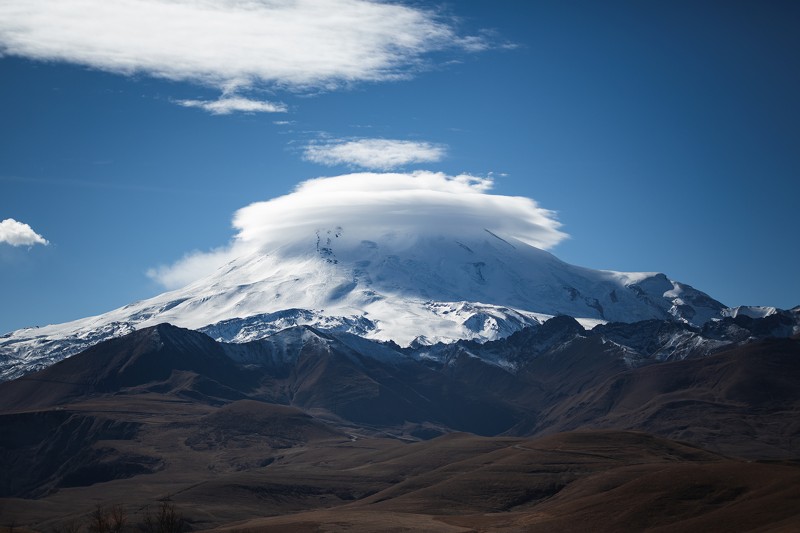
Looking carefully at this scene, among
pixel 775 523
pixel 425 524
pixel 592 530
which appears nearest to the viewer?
pixel 775 523

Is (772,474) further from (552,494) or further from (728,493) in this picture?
(552,494)

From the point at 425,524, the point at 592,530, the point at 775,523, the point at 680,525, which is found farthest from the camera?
the point at 425,524

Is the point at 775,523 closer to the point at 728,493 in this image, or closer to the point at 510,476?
the point at 728,493

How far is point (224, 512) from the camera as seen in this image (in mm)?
186750

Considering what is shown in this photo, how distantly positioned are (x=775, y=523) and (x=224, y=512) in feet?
336

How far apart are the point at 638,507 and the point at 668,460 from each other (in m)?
59.1

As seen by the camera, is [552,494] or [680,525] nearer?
[680,525]

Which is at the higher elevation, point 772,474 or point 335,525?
point 772,474

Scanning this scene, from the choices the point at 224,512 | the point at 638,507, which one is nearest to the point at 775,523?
the point at 638,507

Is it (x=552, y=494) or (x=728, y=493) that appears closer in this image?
(x=728, y=493)

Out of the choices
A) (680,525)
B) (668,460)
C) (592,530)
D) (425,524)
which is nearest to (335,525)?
(425,524)

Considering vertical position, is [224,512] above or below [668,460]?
below

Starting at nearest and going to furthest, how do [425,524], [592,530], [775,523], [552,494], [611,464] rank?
1. [775,523]
2. [592,530]
3. [425,524]
4. [552,494]
5. [611,464]

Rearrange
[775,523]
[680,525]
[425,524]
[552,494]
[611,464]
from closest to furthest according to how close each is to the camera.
Answer: [775,523] → [680,525] → [425,524] → [552,494] → [611,464]
